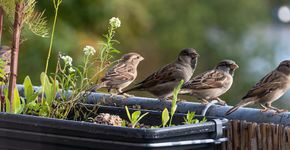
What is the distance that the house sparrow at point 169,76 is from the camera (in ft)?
21.2

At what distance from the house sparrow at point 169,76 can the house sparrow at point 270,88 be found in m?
0.89

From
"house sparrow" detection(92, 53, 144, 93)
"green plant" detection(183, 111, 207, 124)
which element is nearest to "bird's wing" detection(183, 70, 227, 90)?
"house sparrow" detection(92, 53, 144, 93)

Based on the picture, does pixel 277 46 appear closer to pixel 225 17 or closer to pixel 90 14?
pixel 225 17

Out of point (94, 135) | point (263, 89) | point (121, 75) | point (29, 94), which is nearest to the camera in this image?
point (94, 135)

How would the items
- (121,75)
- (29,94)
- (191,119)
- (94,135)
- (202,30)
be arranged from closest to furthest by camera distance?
1. (94,135)
2. (191,119)
3. (29,94)
4. (121,75)
5. (202,30)

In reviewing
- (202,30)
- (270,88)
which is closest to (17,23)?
(270,88)

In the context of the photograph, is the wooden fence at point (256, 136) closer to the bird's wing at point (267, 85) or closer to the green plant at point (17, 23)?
the green plant at point (17, 23)

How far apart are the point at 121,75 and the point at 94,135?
345 centimetres

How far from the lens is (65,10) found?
14883 millimetres

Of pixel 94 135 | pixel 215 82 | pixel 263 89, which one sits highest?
pixel 215 82

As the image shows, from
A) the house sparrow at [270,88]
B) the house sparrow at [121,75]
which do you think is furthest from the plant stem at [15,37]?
the house sparrow at [121,75]

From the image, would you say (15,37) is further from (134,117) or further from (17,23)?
Result: (134,117)

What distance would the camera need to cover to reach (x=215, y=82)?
257 inches

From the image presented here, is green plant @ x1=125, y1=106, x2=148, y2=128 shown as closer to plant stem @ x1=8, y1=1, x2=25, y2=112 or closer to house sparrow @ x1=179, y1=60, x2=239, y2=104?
plant stem @ x1=8, y1=1, x2=25, y2=112
